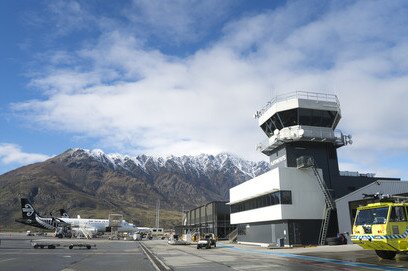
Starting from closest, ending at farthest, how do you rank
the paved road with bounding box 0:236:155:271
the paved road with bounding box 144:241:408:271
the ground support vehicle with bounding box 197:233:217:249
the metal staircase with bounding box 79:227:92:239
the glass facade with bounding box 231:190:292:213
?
the paved road with bounding box 144:241:408:271, the paved road with bounding box 0:236:155:271, the glass facade with bounding box 231:190:292:213, the ground support vehicle with bounding box 197:233:217:249, the metal staircase with bounding box 79:227:92:239

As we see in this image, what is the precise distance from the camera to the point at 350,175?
172 feet

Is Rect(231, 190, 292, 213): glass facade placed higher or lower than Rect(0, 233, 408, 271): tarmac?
higher

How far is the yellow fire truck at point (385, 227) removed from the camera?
21734 millimetres

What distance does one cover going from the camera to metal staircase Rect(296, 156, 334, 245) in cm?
4306

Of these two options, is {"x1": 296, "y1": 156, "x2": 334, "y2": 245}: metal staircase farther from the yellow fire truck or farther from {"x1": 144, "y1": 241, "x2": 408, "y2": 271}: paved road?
the yellow fire truck

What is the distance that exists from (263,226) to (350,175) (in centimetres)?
1452

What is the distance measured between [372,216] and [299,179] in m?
22.0

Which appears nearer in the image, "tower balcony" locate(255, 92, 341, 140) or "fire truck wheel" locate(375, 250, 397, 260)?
"fire truck wheel" locate(375, 250, 397, 260)

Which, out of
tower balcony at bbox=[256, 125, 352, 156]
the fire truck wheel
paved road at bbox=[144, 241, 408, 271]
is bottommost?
paved road at bbox=[144, 241, 408, 271]

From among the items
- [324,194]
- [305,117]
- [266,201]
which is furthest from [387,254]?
[305,117]

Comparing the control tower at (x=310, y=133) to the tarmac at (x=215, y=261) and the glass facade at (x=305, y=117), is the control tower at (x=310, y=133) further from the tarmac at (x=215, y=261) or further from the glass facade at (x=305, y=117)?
the tarmac at (x=215, y=261)

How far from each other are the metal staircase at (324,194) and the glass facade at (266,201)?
13.1 feet

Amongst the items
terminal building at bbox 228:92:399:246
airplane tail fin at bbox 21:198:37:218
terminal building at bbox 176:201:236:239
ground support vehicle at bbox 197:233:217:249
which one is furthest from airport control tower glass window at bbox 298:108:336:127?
airplane tail fin at bbox 21:198:37:218

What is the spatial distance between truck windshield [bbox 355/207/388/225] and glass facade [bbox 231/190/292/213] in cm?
1940
